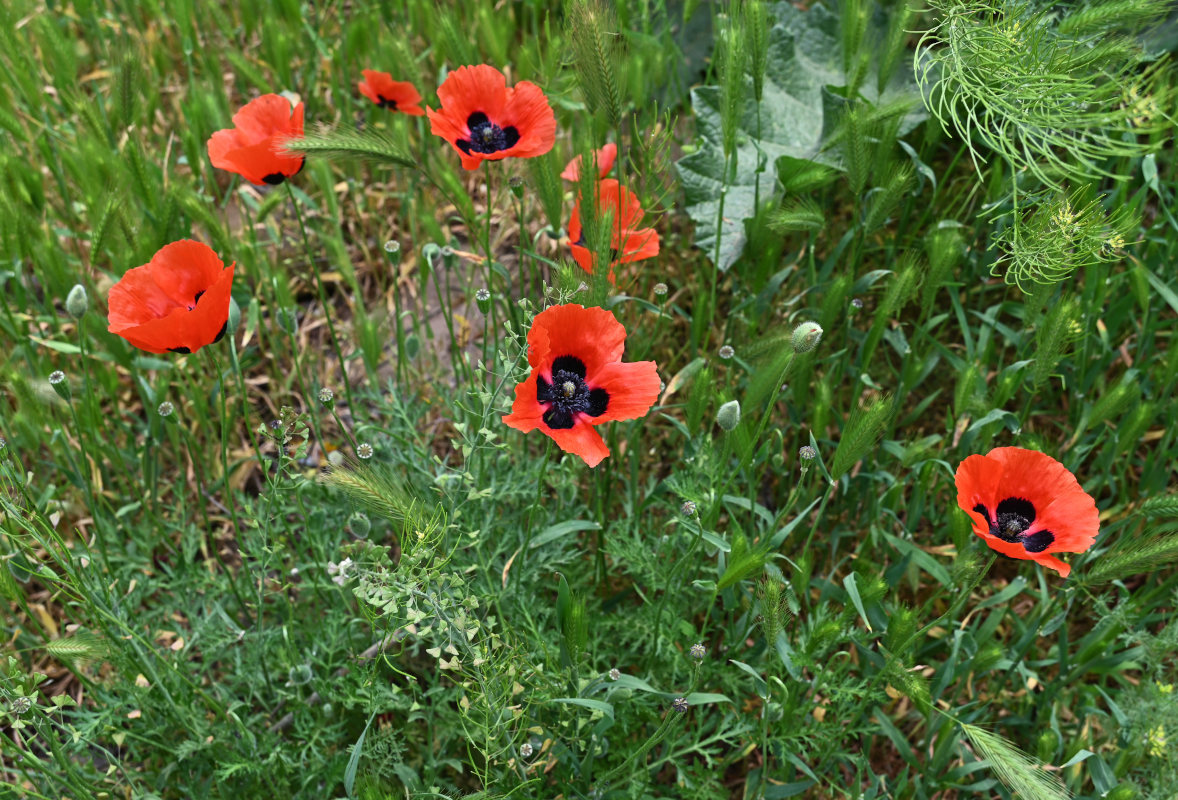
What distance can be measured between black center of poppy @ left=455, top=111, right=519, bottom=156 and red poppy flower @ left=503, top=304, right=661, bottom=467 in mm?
666

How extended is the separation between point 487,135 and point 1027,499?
1349mm

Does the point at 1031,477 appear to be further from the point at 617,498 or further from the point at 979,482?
the point at 617,498

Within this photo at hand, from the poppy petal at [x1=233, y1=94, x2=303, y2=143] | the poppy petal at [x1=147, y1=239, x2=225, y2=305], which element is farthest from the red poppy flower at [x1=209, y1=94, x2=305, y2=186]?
the poppy petal at [x1=147, y1=239, x2=225, y2=305]

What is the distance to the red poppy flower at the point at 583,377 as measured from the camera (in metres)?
1.59

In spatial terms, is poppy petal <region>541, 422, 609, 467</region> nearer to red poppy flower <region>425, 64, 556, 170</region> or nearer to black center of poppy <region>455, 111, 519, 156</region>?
red poppy flower <region>425, 64, 556, 170</region>

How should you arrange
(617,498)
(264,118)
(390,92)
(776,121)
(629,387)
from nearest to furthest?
1. (629,387)
2. (264,118)
3. (617,498)
4. (390,92)
5. (776,121)

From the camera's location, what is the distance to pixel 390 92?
252cm

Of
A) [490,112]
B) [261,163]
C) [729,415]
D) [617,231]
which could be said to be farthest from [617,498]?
[261,163]

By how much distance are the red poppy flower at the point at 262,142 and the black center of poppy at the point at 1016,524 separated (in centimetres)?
147

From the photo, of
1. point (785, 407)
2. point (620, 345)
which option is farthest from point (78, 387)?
point (785, 407)

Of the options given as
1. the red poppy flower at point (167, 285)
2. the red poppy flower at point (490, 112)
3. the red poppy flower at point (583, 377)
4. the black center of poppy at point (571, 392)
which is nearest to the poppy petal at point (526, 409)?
the red poppy flower at point (583, 377)

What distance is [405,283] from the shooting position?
10.1 feet

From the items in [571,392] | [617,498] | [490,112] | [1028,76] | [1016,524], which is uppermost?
[1028,76]

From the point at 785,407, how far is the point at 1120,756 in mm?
1076
